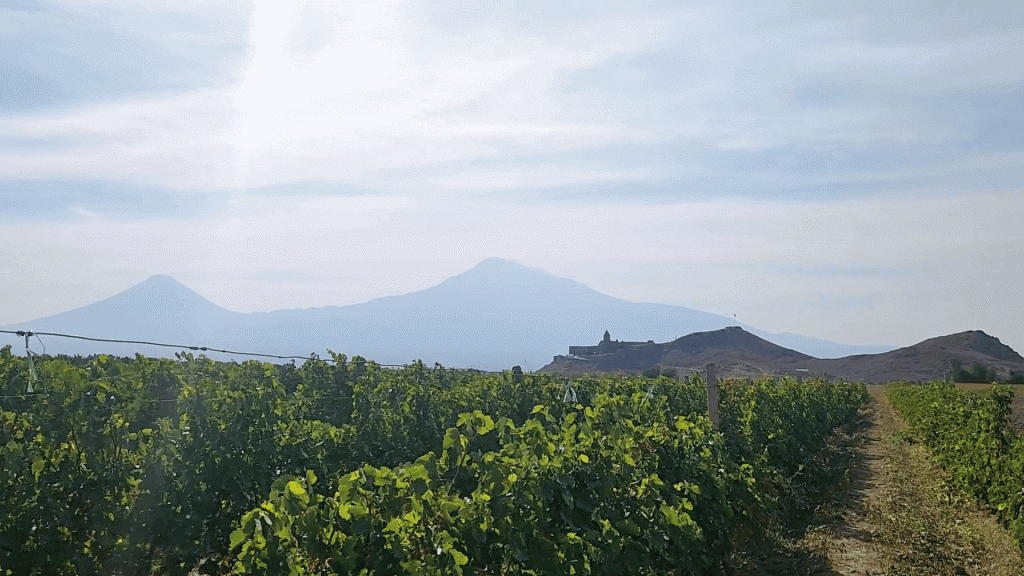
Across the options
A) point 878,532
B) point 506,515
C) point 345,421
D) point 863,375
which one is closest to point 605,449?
point 506,515

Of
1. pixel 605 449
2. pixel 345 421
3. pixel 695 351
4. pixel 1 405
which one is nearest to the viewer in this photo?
pixel 605 449

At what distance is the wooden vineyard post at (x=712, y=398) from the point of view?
929 cm

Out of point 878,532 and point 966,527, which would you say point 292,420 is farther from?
point 966,527

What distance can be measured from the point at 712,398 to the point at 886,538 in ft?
8.63

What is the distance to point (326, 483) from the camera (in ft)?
23.4

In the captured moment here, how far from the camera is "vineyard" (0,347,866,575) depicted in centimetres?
363

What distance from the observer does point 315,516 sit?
3492 millimetres

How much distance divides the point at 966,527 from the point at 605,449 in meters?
7.09

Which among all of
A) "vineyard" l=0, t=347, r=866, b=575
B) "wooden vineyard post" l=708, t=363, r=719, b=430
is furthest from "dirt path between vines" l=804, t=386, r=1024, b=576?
"wooden vineyard post" l=708, t=363, r=719, b=430

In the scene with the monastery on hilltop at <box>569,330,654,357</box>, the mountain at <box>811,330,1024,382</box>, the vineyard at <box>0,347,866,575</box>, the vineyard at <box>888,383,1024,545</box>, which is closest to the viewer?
the vineyard at <box>0,347,866,575</box>

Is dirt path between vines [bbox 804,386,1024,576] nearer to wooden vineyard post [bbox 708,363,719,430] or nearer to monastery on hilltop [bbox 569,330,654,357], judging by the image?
wooden vineyard post [bbox 708,363,719,430]

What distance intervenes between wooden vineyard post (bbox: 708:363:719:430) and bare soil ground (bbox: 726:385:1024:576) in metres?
1.40

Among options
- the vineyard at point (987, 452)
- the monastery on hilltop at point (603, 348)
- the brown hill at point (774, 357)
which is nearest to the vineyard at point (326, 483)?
the vineyard at point (987, 452)

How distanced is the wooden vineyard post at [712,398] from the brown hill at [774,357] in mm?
79455
